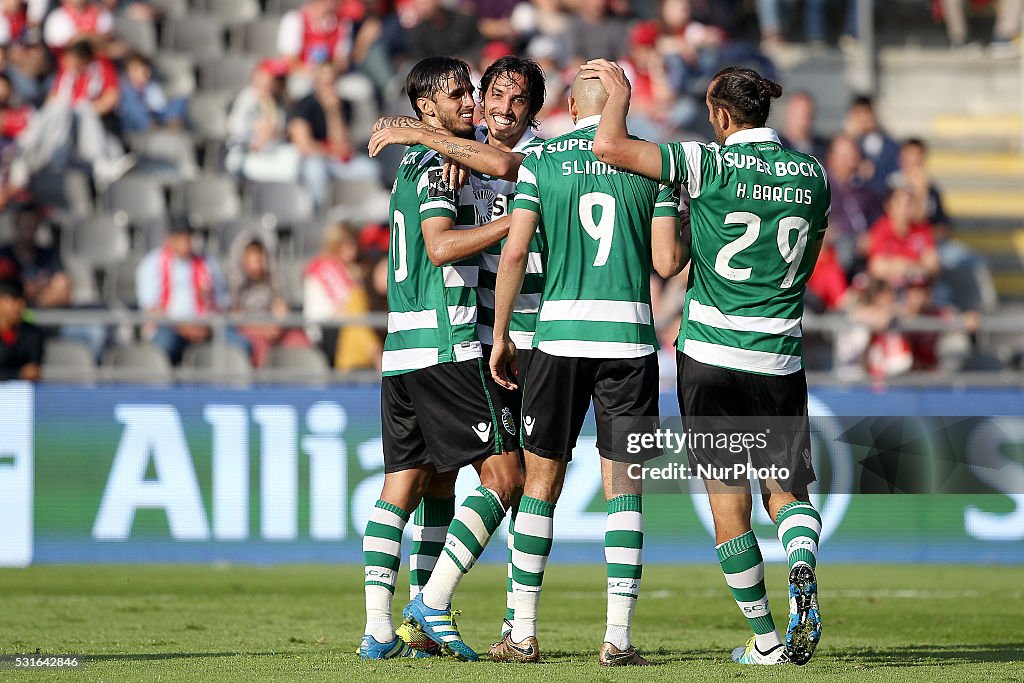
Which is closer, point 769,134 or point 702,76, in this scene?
point 769,134

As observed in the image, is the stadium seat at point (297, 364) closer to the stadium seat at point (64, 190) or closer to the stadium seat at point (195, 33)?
the stadium seat at point (64, 190)

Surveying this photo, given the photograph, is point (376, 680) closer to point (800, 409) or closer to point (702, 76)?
point (800, 409)

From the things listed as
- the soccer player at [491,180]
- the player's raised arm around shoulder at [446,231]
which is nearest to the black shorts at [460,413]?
the soccer player at [491,180]

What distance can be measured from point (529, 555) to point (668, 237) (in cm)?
143

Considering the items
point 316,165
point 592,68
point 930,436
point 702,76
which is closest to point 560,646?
point 592,68

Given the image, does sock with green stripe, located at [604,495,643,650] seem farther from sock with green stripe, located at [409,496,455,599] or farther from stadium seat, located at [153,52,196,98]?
stadium seat, located at [153,52,196,98]

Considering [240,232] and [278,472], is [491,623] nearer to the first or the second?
[278,472]

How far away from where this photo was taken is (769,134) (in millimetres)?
6445

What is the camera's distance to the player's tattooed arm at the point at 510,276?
6359mm

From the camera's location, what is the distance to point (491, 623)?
838cm

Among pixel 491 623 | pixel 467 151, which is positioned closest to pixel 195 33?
pixel 491 623

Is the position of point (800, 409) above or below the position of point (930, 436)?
above

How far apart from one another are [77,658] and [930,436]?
698 centimetres

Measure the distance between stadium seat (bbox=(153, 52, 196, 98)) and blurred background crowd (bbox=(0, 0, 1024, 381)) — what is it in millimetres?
32
